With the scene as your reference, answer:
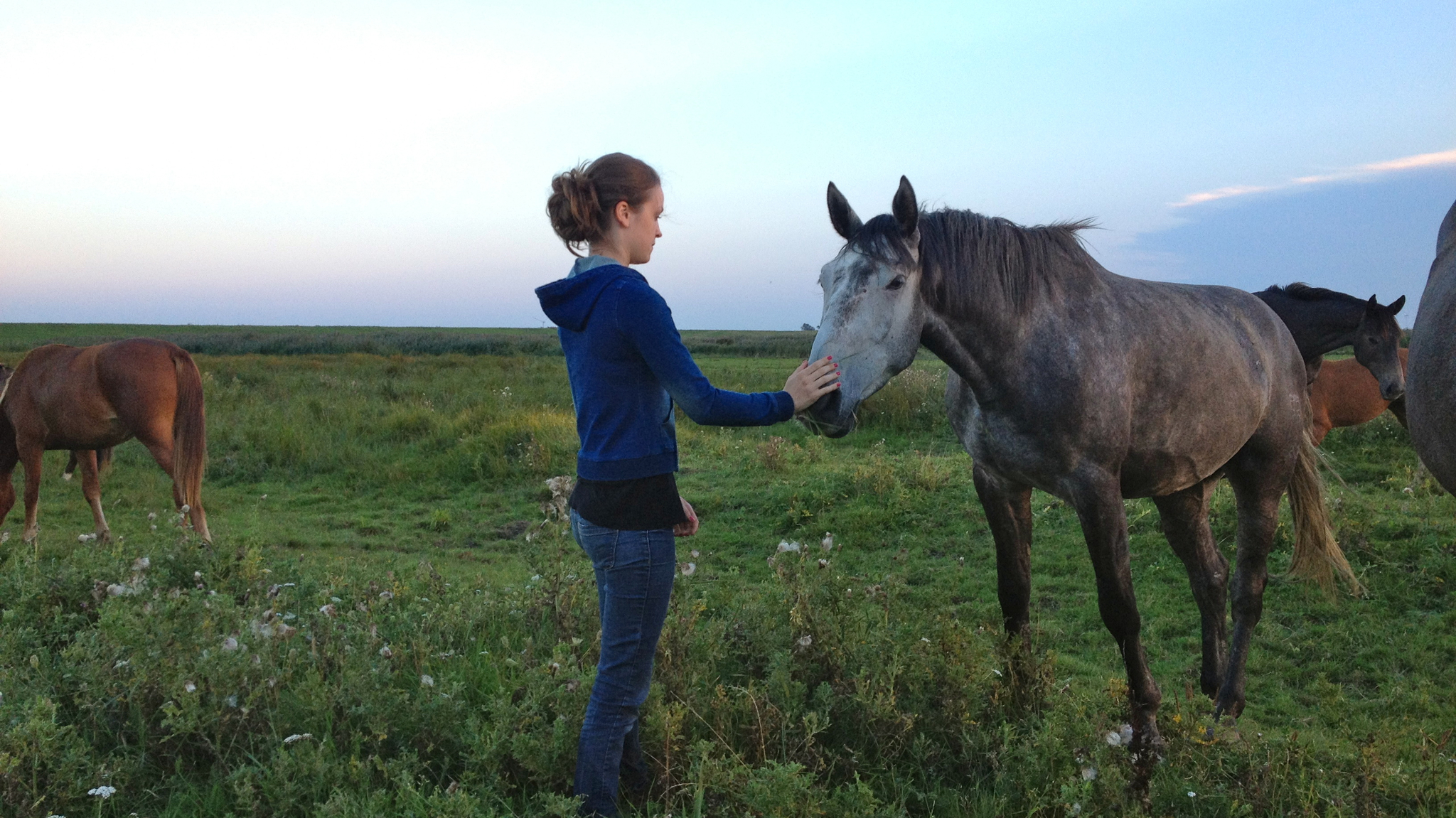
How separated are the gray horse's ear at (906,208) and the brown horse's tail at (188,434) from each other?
273 inches

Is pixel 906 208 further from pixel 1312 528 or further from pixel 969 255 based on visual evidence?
pixel 1312 528

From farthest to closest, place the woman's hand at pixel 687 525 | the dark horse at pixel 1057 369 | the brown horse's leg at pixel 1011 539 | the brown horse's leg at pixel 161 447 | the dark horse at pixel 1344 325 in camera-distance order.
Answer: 1. the brown horse's leg at pixel 161 447
2. the dark horse at pixel 1344 325
3. the brown horse's leg at pixel 1011 539
4. the dark horse at pixel 1057 369
5. the woman's hand at pixel 687 525

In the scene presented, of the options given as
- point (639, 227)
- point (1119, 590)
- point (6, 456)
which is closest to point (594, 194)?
point (639, 227)

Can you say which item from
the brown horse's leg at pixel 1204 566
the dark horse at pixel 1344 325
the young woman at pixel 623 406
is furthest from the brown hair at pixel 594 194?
the dark horse at pixel 1344 325

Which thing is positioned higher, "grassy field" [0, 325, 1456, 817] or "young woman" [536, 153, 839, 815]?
"young woman" [536, 153, 839, 815]

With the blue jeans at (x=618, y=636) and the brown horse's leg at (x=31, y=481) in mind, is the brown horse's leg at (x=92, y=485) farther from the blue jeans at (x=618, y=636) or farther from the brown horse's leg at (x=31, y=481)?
the blue jeans at (x=618, y=636)

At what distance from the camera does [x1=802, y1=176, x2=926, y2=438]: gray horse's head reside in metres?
2.50

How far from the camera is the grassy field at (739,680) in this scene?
2701mm

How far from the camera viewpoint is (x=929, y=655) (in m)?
3.35

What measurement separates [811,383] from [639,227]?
2.14ft

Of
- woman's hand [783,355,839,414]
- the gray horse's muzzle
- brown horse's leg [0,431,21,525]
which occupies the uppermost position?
woman's hand [783,355,839,414]

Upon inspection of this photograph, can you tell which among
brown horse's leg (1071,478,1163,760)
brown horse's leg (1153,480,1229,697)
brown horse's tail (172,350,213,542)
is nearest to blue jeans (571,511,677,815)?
brown horse's leg (1071,478,1163,760)

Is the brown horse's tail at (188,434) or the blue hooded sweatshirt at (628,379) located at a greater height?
the blue hooded sweatshirt at (628,379)

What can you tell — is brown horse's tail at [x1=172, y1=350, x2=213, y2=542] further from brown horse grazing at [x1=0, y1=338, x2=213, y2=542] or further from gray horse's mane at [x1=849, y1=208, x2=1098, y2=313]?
gray horse's mane at [x1=849, y1=208, x2=1098, y2=313]
